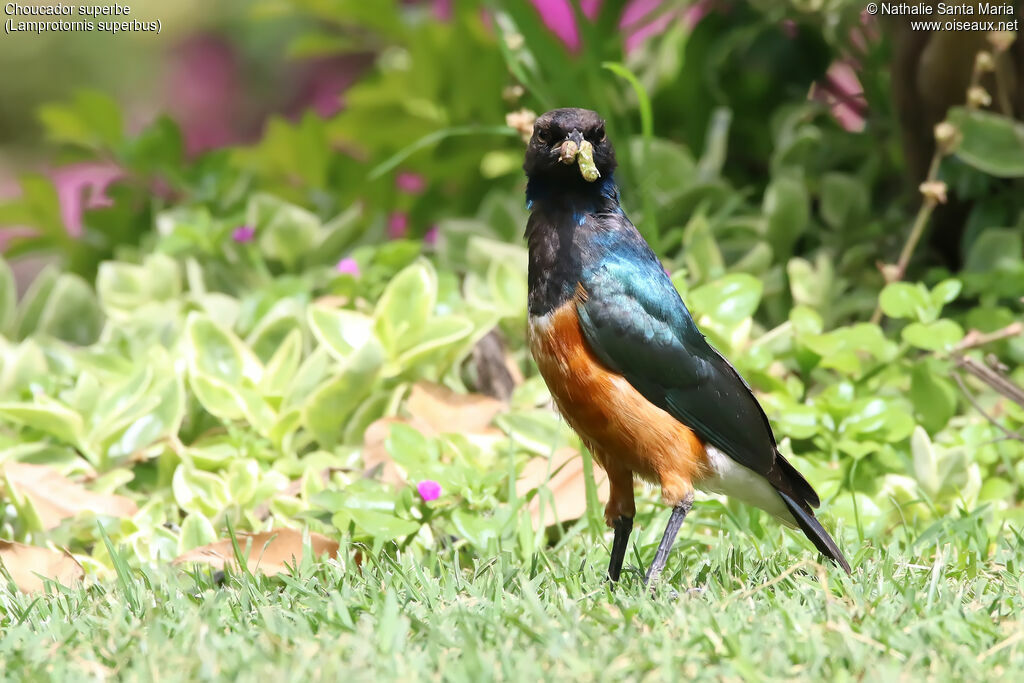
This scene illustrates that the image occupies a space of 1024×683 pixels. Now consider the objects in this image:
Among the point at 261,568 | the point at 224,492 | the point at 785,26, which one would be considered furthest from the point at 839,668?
the point at 785,26

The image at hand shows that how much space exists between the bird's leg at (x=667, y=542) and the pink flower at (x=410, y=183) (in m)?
3.15

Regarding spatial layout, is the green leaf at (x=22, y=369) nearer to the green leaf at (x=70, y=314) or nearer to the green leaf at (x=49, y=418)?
the green leaf at (x=49, y=418)

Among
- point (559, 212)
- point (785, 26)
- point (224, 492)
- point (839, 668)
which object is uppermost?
point (785, 26)

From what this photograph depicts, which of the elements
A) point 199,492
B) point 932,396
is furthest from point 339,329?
point 932,396

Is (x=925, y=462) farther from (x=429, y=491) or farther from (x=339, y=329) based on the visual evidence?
(x=339, y=329)

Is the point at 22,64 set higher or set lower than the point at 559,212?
higher

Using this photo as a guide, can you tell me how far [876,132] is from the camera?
5117 mm

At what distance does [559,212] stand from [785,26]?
8.44ft

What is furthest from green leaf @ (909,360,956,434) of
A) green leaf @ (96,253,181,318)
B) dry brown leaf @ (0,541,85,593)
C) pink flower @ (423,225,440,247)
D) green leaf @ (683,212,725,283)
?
green leaf @ (96,253,181,318)

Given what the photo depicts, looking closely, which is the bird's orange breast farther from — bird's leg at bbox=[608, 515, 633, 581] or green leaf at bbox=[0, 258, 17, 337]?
green leaf at bbox=[0, 258, 17, 337]

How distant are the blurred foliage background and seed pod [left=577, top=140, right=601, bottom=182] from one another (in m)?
0.64

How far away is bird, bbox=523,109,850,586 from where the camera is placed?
9.60 ft

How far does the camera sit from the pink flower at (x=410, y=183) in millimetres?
5980

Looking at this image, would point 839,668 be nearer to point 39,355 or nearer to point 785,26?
point 39,355
